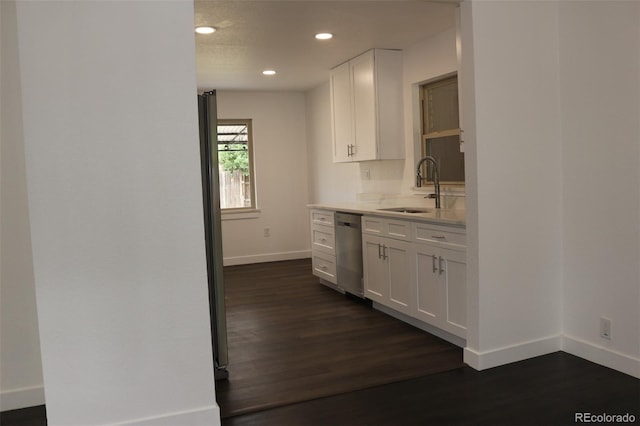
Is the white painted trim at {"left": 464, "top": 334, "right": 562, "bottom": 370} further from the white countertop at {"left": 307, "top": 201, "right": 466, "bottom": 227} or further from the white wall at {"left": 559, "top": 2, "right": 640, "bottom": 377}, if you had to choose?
the white countertop at {"left": 307, "top": 201, "right": 466, "bottom": 227}

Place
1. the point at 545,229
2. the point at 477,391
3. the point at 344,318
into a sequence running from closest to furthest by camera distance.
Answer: the point at 477,391, the point at 545,229, the point at 344,318

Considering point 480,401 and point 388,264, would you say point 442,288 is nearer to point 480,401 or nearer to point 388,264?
point 388,264

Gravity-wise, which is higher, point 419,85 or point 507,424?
point 419,85

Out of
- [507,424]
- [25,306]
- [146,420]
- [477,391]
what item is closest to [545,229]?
[477,391]

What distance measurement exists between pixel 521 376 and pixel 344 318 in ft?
5.51

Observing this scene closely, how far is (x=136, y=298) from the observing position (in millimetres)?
2463

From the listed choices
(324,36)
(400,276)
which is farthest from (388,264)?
(324,36)

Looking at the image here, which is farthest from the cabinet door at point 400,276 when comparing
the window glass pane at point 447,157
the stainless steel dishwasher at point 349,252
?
the window glass pane at point 447,157

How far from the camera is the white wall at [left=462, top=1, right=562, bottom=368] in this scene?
315 centimetres

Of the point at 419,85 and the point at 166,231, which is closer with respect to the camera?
the point at 166,231

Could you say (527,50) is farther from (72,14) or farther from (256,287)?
(256,287)

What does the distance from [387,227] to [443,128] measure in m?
1.17

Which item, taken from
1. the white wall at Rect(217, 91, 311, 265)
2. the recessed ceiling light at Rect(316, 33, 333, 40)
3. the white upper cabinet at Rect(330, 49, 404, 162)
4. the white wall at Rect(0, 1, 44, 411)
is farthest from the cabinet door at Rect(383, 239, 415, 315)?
the white wall at Rect(217, 91, 311, 265)

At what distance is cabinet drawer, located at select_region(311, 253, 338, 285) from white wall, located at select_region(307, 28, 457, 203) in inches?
37.0
